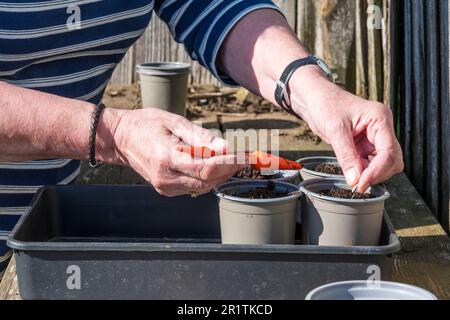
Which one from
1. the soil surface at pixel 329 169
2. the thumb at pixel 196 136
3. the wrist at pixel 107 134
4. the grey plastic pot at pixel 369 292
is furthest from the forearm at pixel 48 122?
the soil surface at pixel 329 169

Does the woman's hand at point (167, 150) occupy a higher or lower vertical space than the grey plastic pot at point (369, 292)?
higher

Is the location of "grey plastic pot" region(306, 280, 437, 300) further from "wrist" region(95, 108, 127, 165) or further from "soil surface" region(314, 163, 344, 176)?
"soil surface" region(314, 163, 344, 176)

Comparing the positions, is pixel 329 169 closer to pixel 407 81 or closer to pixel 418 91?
pixel 418 91

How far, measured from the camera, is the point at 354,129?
1.80 meters

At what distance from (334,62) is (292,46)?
1.92m

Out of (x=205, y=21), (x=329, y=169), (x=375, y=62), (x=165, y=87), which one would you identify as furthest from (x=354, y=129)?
(x=165, y=87)

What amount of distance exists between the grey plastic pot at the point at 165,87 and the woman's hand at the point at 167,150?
6.89 ft

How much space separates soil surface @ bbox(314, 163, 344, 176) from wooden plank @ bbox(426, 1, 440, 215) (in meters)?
0.36

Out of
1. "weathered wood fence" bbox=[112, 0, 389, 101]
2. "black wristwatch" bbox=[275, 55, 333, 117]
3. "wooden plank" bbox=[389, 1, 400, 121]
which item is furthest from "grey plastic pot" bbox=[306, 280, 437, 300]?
"weathered wood fence" bbox=[112, 0, 389, 101]

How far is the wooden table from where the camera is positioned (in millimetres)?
1726

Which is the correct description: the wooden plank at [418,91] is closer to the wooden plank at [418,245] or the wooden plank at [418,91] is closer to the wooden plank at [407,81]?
the wooden plank at [407,81]

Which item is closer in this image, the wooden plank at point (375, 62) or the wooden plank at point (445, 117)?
the wooden plank at point (445, 117)

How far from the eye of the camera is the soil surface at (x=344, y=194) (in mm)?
1827

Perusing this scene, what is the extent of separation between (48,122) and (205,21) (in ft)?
2.12
